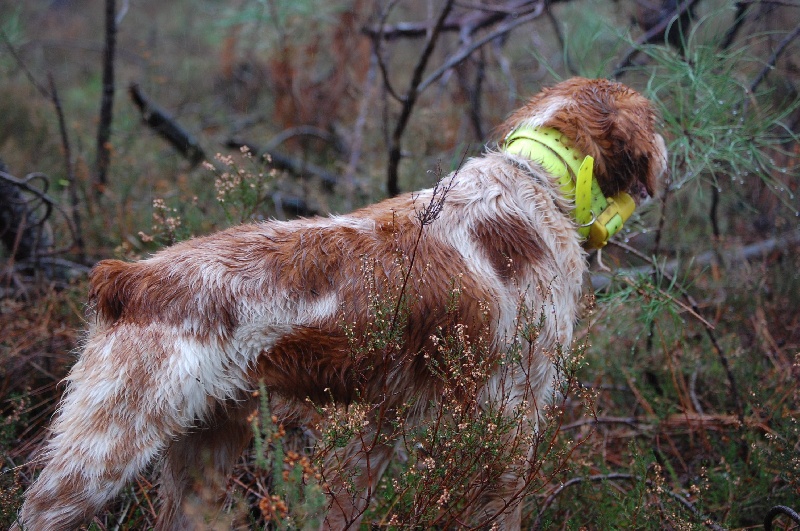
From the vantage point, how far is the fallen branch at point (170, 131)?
6.64 meters

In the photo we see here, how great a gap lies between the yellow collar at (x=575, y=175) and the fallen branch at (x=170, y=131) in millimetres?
4244

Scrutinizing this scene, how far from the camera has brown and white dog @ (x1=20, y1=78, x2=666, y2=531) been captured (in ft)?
7.80

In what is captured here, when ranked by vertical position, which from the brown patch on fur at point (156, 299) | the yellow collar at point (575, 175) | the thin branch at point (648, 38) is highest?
the thin branch at point (648, 38)

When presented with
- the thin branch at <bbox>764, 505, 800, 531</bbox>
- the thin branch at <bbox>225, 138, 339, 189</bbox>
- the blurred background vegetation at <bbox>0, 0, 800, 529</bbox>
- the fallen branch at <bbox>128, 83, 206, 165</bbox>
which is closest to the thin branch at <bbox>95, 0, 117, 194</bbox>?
the blurred background vegetation at <bbox>0, 0, 800, 529</bbox>

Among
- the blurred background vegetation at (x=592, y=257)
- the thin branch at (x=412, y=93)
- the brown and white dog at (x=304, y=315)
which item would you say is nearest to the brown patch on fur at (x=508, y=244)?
the brown and white dog at (x=304, y=315)

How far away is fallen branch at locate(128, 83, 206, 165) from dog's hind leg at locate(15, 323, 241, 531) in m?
4.47

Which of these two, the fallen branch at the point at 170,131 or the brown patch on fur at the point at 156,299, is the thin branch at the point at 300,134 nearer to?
the fallen branch at the point at 170,131

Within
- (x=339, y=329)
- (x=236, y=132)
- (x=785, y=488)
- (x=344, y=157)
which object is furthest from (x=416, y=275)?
(x=236, y=132)

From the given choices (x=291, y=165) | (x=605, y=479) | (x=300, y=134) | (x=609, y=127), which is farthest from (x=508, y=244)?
(x=300, y=134)

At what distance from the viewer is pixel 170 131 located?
6.96 metres

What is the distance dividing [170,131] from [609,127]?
16.5ft

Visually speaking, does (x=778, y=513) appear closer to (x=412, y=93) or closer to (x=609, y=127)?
(x=609, y=127)

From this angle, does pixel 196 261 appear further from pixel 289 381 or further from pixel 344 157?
pixel 344 157

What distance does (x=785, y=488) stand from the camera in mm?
3201
